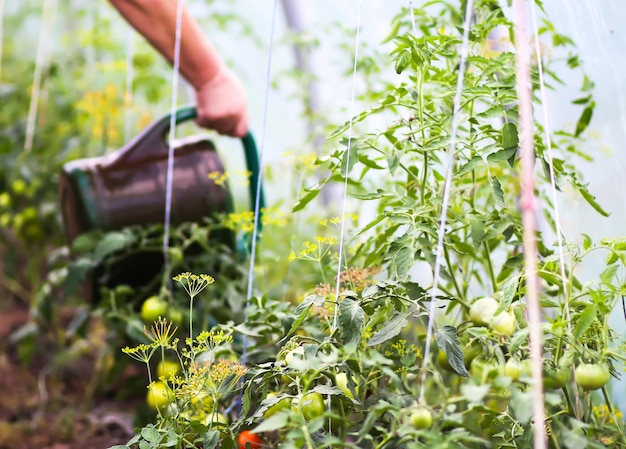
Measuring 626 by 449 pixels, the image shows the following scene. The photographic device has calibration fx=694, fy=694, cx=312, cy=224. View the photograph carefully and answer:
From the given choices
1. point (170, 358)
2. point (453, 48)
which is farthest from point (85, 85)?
point (453, 48)

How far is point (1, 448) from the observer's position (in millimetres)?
1472

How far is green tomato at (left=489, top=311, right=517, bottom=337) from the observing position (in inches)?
30.3

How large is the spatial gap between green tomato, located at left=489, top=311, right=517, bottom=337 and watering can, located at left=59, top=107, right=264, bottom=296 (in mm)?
692

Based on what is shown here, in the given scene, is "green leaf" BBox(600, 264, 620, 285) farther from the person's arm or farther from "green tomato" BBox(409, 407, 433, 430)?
the person's arm

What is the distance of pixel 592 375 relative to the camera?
2.36 feet

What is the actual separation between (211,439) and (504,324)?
351mm

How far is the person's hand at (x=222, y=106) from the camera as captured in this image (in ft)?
4.65

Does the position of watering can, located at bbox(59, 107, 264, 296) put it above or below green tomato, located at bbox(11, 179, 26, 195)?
above

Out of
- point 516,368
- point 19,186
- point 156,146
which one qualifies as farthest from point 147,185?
point 516,368

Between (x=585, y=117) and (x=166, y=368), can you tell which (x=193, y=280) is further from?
Result: (x=585, y=117)

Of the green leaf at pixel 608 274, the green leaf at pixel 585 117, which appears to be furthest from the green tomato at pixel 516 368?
the green leaf at pixel 585 117

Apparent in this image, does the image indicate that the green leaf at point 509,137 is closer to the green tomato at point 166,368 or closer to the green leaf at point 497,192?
the green leaf at point 497,192

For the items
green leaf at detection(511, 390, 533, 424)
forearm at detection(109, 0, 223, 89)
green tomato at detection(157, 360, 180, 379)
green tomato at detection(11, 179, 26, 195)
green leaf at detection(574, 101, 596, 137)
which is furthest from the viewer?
green tomato at detection(11, 179, 26, 195)

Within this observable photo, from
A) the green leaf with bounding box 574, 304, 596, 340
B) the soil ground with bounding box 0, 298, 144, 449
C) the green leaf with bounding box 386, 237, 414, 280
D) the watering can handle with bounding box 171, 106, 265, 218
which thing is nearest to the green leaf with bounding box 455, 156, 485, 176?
the green leaf with bounding box 386, 237, 414, 280
